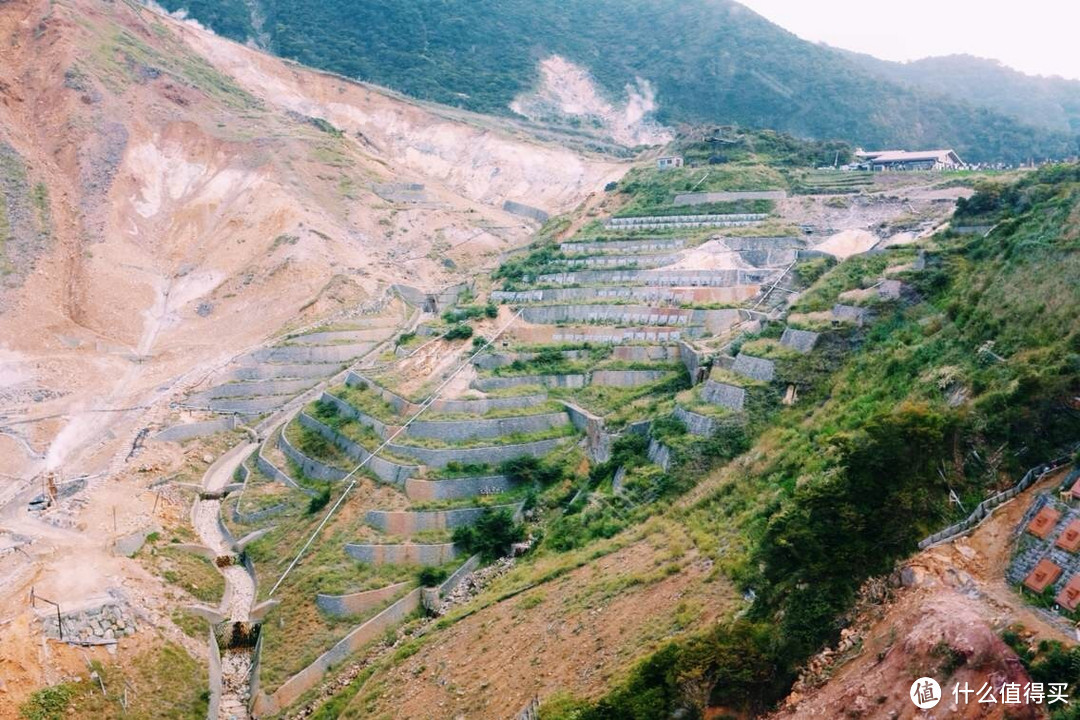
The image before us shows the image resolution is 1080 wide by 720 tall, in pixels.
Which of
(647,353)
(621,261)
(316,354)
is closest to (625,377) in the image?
(647,353)

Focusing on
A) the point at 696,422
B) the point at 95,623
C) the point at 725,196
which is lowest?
the point at 95,623

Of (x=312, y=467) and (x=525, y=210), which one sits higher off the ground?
(x=525, y=210)

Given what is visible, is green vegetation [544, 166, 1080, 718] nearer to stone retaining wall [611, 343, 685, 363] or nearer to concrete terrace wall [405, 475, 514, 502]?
concrete terrace wall [405, 475, 514, 502]

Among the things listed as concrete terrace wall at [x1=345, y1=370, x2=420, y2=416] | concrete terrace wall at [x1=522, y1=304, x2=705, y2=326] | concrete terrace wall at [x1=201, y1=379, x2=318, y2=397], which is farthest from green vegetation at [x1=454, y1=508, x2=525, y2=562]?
concrete terrace wall at [x1=201, y1=379, x2=318, y2=397]

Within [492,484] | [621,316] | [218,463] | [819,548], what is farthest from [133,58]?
[819,548]

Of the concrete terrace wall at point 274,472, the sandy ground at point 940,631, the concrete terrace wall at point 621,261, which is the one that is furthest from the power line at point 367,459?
the sandy ground at point 940,631

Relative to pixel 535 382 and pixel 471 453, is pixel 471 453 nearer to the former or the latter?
pixel 471 453
